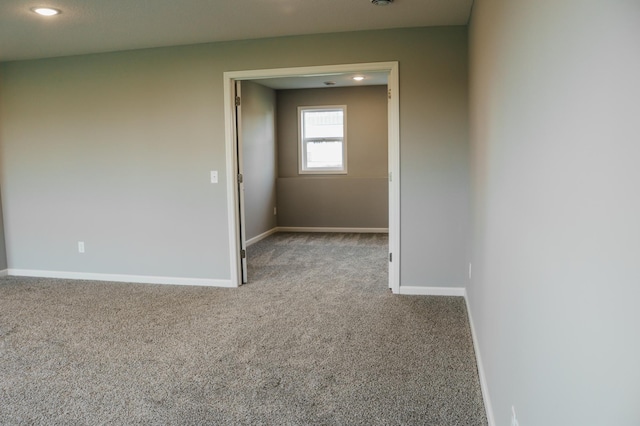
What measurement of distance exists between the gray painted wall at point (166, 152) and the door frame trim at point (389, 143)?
2.4 inches

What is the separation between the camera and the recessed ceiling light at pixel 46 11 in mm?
3306

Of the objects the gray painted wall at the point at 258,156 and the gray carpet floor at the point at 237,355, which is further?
the gray painted wall at the point at 258,156

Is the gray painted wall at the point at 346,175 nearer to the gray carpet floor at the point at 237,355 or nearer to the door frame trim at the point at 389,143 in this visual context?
the gray carpet floor at the point at 237,355

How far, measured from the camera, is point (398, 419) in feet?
7.21

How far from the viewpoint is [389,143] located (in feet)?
13.8

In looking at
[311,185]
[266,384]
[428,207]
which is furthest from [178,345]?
[311,185]

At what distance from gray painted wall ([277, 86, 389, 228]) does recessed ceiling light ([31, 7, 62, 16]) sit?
184 inches

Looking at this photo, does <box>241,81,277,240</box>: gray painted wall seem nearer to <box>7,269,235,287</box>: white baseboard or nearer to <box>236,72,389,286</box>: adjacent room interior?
<box>236,72,389,286</box>: adjacent room interior

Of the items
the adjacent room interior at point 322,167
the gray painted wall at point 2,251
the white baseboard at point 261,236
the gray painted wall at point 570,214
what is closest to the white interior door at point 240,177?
the white baseboard at point 261,236

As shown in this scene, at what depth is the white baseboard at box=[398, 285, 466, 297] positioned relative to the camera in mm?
4152

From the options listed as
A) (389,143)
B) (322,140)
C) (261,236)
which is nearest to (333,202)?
(322,140)

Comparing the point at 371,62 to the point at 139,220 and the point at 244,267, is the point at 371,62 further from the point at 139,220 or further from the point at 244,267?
the point at 139,220

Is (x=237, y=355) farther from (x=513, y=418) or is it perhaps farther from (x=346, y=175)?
(x=346, y=175)

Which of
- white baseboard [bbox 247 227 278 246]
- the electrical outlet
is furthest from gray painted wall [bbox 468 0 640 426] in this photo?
white baseboard [bbox 247 227 278 246]
